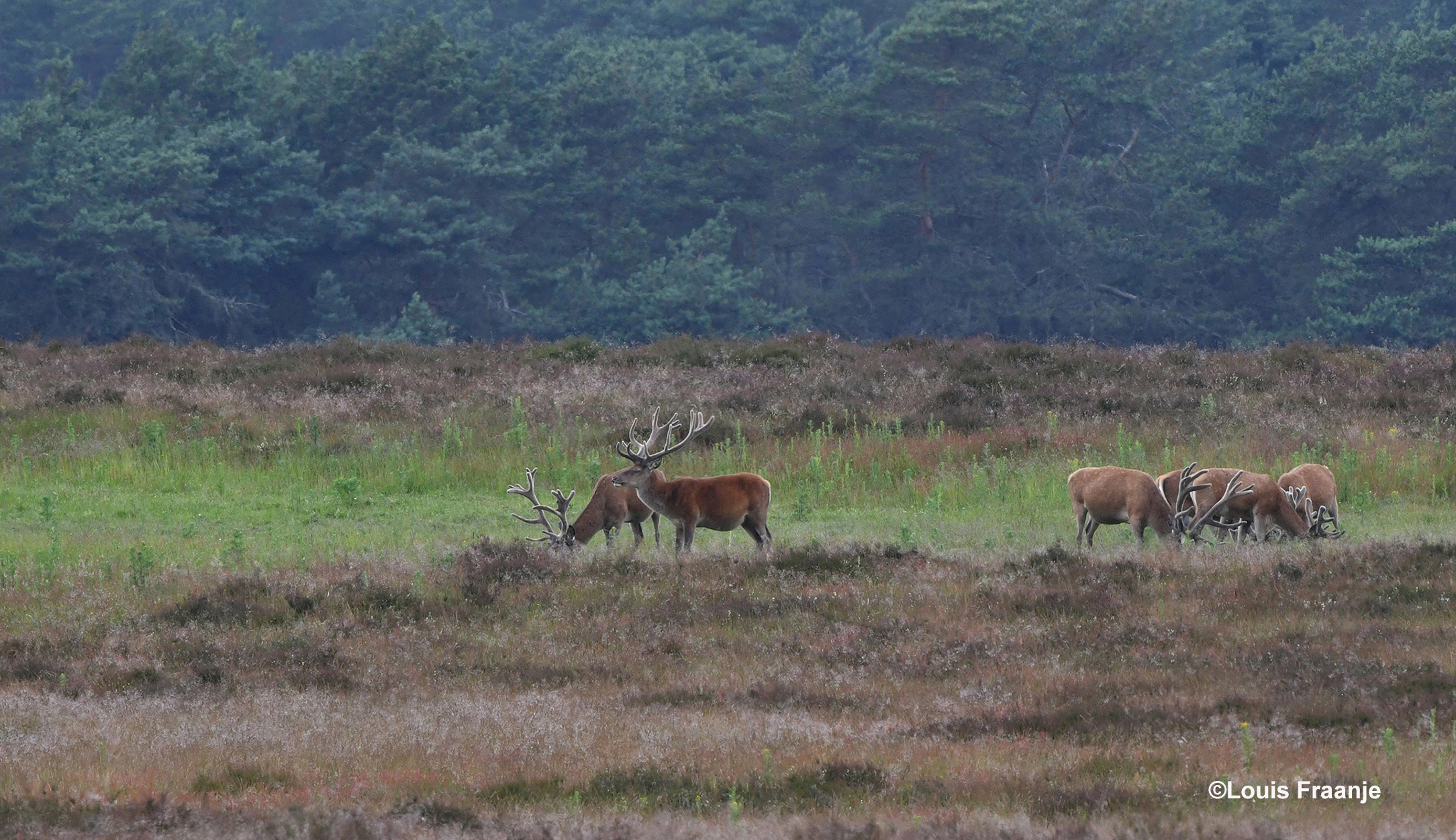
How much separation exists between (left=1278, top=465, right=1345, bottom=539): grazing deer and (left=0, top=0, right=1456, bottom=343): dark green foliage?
41378 millimetres

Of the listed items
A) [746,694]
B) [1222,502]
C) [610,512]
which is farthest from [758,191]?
[746,694]

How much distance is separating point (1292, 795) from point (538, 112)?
61118 millimetres

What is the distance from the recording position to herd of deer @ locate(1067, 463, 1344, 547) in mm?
15508

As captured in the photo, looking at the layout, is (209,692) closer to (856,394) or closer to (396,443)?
(396,443)

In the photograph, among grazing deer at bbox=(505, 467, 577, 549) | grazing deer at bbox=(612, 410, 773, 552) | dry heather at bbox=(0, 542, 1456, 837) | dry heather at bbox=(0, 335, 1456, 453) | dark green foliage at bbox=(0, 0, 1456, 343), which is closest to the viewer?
dry heather at bbox=(0, 542, 1456, 837)

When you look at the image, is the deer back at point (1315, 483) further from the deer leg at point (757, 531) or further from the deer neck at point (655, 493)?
the deer neck at point (655, 493)

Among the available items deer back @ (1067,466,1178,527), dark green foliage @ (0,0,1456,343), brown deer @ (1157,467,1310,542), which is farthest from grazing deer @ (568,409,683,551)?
dark green foliage @ (0,0,1456,343)

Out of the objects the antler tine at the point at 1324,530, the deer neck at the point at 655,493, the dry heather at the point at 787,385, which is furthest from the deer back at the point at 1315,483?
the deer neck at the point at 655,493

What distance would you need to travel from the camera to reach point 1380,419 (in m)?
22.8

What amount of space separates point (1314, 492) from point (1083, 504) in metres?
2.33

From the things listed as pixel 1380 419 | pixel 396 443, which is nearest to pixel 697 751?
pixel 396 443

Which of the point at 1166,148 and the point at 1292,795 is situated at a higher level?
the point at 1166,148

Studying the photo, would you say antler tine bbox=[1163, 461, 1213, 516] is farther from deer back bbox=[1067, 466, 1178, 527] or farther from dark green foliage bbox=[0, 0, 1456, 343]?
dark green foliage bbox=[0, 0, 1456, 343]

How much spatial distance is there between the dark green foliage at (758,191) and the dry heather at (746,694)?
4401 cm
